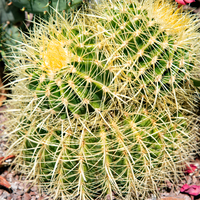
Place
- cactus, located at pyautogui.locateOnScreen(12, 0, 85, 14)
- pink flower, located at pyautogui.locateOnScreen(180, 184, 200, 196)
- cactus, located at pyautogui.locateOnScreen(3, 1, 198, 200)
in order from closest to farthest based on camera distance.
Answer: cactus, located at pyautogui.locateOnScreen(3, 1, 198, 200), pink flower, located at pyautogui.locateOnScreen(180, 184, 200, 196), cactus, located at pyautogui.locateOnScreen(12, 0, 85, 14)

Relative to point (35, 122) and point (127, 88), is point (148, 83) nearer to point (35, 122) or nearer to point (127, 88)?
point (127, 88)

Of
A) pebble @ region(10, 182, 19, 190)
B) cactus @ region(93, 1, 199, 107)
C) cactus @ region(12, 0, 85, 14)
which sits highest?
cactus @ region(12, 0, 85, 14)

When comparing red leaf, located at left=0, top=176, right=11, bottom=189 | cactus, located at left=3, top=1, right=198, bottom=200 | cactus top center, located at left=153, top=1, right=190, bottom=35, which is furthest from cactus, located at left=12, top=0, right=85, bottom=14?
red leaf, located at left=0, top=176, right=11, bottom=189

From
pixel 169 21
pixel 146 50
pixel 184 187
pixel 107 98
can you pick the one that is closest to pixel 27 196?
pixel 107 98

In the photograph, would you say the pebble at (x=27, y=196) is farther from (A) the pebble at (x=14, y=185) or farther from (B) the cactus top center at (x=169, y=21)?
(B) the cactus top center at (x=169, y=21)

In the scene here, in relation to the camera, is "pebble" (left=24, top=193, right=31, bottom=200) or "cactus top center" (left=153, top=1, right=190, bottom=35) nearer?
"cactus top center" (left=153, top=1, right=190, bottom=35)

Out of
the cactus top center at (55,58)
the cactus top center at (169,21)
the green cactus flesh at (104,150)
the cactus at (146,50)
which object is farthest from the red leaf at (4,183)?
the cactus top center at (169,21)

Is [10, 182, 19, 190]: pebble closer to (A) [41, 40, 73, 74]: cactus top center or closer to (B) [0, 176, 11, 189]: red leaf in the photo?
(B) [0, 176, 11, 189]: red leaf
